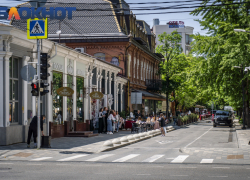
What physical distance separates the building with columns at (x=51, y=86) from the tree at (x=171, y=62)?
2085cm

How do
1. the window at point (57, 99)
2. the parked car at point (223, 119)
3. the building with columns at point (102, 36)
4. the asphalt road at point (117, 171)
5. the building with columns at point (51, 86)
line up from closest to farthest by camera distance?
the asphalt road at point (117, 171)
the building with columns at point (51, 86)
the window at point (57, 99)
the building with columns at point (102, 36)
the parked car at point (223, 119)

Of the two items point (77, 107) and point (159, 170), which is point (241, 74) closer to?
point (77, 107)

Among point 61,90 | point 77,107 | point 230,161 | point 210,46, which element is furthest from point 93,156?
point 210,46

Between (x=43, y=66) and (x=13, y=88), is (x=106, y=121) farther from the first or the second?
(x=43, y=66)

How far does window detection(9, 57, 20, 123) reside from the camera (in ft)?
61.8

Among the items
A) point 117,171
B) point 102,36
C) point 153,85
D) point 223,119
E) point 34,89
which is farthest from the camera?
point 153,85

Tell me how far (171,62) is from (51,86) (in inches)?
1411

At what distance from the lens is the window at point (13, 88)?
1883 cm

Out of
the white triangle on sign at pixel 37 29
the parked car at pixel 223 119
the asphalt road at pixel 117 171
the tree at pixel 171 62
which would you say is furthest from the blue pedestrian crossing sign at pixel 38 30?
the tree at pixel 171 62

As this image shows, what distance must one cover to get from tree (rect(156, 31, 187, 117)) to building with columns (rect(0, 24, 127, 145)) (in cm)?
2085

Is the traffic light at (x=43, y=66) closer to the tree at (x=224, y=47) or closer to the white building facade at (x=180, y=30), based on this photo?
the tree at (x=224, y=47)

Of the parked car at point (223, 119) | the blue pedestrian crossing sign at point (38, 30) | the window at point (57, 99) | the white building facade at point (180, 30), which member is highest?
the white building facade at point (180, 30)

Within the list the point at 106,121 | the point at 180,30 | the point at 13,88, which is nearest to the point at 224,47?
the point at 106,121

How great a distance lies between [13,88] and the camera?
19.1 meters
